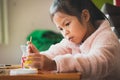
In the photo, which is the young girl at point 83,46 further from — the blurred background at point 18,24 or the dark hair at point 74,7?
the blurred background at point 18,24

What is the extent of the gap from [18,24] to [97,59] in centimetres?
153

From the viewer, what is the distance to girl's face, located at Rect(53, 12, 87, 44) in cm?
94

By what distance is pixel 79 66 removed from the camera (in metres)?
0.79

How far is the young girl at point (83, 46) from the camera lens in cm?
80

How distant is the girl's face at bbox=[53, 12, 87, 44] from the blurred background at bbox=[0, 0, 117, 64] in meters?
1.33

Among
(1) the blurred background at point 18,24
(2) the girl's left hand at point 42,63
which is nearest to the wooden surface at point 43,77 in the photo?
(2) the girl's left hand at point 42,63

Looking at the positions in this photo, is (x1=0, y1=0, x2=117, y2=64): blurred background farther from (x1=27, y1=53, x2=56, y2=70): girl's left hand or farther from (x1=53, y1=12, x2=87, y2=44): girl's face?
(x1=27, y1=53, x2=56, y2=70): girl's left hand

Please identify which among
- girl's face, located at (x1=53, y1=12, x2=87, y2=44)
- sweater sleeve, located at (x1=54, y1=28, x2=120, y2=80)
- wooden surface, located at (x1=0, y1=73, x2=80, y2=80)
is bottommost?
wooden surface, located at (x1=0, y1=73, x2=80, y2=80)

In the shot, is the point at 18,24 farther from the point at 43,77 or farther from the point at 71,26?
the point at 43,77

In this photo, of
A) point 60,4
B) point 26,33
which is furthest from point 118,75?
point 26,33

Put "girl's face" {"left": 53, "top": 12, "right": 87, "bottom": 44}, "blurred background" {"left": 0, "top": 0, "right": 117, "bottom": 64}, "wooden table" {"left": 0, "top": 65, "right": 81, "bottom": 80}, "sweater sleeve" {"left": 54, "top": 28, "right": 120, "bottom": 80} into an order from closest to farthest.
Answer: "wooden table" {"left": 0, "top": 65, "right": 81, "bottom": 80} < "sweater sleeve" {"left": 54, "top": 28, "right": 120, "bottom": 80} < "girl's face" {"left": 53, "top": 12, "right": 87, "bottom": 44} < "blurred background" {"left": 0, "top": 0, "right": 117, "bottom": 64}

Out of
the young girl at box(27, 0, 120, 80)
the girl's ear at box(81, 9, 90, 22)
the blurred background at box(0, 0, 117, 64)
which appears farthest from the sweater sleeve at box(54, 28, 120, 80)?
the blurred background at box(0, 0, 117, 64)

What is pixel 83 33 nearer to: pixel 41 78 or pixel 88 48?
pixel 88 48

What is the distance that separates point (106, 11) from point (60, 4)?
1.83 ft
